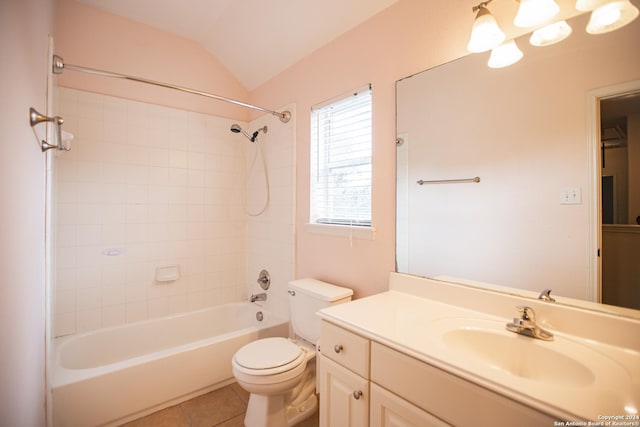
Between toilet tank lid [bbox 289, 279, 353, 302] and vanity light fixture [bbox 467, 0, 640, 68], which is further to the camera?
toilet tank lid [bbox 289, 279, 353, 302]

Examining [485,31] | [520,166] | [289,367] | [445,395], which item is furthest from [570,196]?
[289,367]

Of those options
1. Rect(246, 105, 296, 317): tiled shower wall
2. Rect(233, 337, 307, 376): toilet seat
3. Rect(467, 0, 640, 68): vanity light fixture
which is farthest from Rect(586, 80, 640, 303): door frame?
Rect(246, 105, 296, 317): tiled shower wall

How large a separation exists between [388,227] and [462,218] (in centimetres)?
41

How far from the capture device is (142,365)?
1.74 m

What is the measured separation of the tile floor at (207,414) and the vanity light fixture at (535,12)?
227 cm

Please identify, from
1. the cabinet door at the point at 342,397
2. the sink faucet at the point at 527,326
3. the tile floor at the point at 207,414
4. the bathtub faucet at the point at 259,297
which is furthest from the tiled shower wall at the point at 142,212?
the sink faucet at the point at 527,326

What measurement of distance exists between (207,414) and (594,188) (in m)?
2.33

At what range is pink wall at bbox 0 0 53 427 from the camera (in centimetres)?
64

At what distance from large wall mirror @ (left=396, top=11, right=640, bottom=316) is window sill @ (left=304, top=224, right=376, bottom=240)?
215 millimetres

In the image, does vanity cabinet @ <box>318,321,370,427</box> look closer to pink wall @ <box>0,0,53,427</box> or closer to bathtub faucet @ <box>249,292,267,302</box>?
pink wall @ <box>0,0,53,427</box>

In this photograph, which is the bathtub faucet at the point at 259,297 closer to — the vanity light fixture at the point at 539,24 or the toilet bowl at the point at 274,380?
the toilet bowl at the point at 274,380

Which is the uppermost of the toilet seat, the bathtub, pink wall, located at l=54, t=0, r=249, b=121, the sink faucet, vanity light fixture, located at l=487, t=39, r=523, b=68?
pink wall, located at l=54, t=0, r=249, b=121

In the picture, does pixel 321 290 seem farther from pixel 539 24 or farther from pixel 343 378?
pixel 539 24

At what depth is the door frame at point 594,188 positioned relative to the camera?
0.99m
